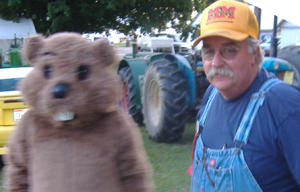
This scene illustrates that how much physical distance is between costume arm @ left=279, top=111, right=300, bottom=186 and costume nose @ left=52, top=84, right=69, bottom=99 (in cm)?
101

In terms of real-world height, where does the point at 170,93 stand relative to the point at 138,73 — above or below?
below

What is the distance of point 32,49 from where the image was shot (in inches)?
69.6

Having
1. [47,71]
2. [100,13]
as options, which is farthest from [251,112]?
[100,13]

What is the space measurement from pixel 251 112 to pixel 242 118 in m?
0.06

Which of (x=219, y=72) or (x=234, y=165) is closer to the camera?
(x=234, y=165)

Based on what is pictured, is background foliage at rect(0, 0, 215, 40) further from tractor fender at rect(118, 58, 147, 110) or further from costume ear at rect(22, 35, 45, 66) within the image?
costume ear at rect(22, 35, 45, 66)

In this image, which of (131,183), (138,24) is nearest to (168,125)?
(131,183)

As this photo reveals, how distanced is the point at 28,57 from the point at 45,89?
0.30 metres

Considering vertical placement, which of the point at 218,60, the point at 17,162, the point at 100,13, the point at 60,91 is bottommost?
the point at 17,162

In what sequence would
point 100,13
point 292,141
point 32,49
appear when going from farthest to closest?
1. point 100,13
2. point 32,49
3. point 292,141

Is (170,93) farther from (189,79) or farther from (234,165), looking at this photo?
(234,165)

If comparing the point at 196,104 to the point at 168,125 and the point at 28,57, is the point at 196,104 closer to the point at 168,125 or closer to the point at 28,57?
the point at 168,125

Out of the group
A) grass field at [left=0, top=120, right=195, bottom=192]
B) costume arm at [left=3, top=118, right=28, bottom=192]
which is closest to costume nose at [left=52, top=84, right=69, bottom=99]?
costume arm at [left=3, top=118, right=28, bottom=192]

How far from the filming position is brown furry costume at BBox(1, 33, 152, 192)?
1.59 metres
